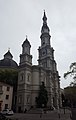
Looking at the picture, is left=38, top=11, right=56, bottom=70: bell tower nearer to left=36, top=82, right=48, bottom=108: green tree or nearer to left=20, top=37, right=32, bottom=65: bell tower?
left=20, top=37, right=32, bottom=65: bell tower

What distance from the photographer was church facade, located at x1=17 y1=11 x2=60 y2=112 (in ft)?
148

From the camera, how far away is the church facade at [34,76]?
45031 mm

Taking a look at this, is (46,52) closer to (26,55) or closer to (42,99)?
(26,55)

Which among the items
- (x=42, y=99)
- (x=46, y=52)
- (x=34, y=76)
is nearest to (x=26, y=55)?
(x=34, y=76)

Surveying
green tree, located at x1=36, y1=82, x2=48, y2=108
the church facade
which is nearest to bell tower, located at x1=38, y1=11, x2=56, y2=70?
the church facade

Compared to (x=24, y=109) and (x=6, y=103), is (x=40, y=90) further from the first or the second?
(x=6, y=103)

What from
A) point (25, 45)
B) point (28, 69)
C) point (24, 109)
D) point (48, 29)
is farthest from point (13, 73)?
point (48, 29)

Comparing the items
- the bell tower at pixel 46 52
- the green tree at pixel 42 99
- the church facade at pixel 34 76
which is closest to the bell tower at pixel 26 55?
the church facade at pixel 34 76

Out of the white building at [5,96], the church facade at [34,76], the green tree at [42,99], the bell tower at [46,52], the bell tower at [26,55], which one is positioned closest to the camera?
the white building at [5,96]

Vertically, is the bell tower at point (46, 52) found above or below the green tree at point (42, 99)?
above

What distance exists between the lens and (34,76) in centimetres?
4969

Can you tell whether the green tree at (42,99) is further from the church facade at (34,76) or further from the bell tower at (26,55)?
the bell tower at (26,55)

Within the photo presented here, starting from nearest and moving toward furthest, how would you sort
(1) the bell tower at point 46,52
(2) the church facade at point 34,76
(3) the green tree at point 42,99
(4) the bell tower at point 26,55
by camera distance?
(3) the green tree at point 42,99 → (2) the church facade at point 34,76 → (4) the bell tower at point 26,55 → (1) the bell tower at point 46,52

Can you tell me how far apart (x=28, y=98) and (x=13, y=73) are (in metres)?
11.4
